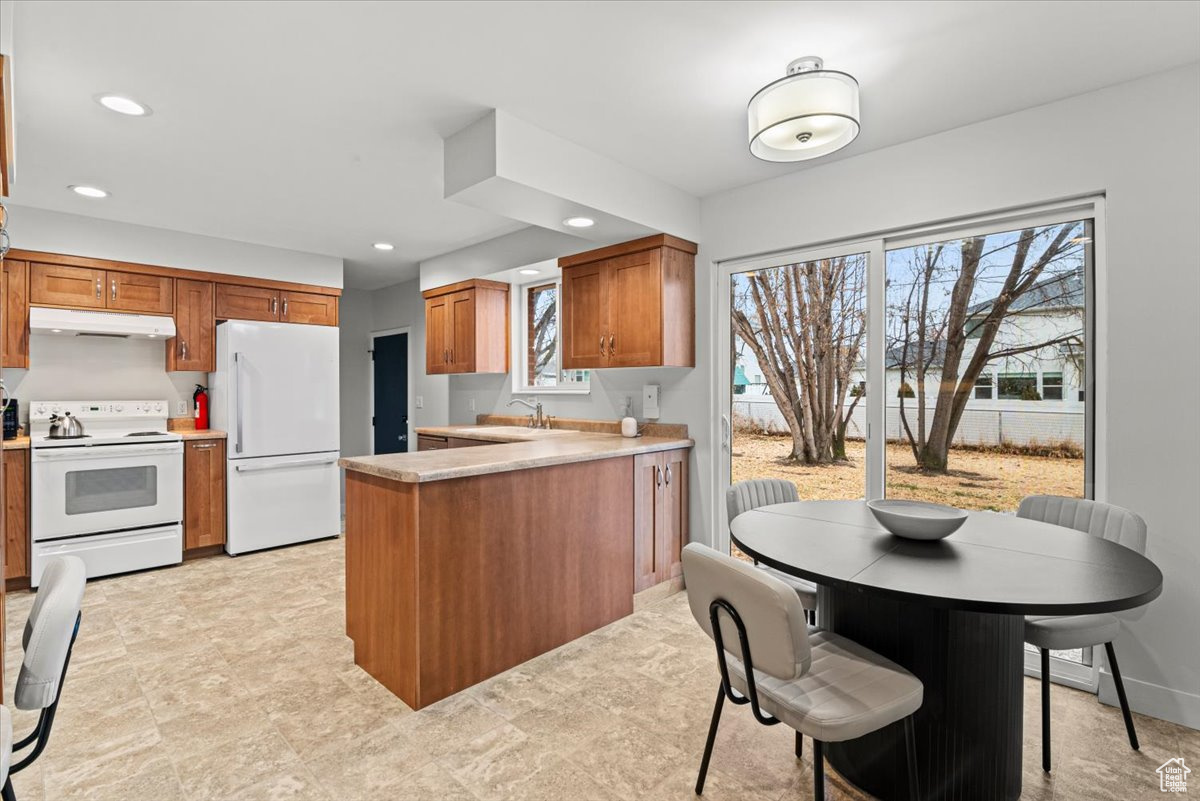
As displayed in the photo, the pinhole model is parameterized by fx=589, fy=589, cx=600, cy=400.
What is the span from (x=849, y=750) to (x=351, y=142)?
335 centimetres

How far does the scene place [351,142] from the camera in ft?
9.71

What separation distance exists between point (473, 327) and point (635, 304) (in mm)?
1776

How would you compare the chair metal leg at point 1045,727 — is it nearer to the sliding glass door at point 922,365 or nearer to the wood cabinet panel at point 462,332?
the sliding glass door at point 922,365

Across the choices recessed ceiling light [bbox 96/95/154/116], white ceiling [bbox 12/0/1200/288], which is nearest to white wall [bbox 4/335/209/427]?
white ceiling [bbox 12/0/1200/288]

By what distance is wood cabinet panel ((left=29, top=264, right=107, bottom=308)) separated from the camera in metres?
3.97

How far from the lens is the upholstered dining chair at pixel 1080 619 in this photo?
193 centimetres

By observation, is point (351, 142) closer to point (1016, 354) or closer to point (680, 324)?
point (680, 324)

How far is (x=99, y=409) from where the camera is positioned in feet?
14.3

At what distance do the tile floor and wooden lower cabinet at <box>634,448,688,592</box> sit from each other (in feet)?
1.41

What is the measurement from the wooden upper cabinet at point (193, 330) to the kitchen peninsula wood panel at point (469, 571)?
2.84 m

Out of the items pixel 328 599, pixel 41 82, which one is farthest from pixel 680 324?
pixel 41 82

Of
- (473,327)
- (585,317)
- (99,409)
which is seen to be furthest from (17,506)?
(585,317)

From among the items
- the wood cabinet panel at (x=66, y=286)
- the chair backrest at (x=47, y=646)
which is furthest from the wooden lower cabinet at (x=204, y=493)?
the chair backrest at (x=47, y=646)

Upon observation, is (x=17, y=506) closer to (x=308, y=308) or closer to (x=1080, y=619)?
(x=308, y=308)
